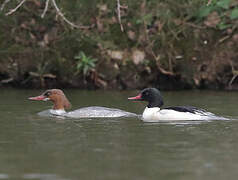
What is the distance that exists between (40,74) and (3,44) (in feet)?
4.21

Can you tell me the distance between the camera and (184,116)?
33.4 feet

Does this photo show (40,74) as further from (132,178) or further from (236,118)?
(132,178)

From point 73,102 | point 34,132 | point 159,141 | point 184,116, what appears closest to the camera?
point 159,141

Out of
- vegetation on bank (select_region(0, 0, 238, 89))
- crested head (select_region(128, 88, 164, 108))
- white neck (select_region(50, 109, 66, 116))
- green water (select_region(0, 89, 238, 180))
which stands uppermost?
vegetation on bank (select_region(0, 0, 238, 89))

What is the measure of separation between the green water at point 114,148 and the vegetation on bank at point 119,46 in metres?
4.02

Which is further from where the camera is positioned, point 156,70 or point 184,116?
point 156,70

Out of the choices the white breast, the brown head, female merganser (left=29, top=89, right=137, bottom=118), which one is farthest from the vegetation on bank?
the white breast

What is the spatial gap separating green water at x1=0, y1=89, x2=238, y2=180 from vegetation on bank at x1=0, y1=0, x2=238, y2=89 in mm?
4017

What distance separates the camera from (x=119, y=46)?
15430 mm

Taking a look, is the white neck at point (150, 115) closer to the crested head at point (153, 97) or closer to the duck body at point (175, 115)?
the duck body at point (175, 115)

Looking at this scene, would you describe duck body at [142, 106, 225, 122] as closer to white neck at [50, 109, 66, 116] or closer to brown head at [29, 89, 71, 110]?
white neck at [50, 109, 66, 116]

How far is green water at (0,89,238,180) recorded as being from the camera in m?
5.95

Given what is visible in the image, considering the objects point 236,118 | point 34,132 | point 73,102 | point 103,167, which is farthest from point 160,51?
point 103,167

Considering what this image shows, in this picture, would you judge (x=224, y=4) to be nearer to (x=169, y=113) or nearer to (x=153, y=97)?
(x=153, y=97)
